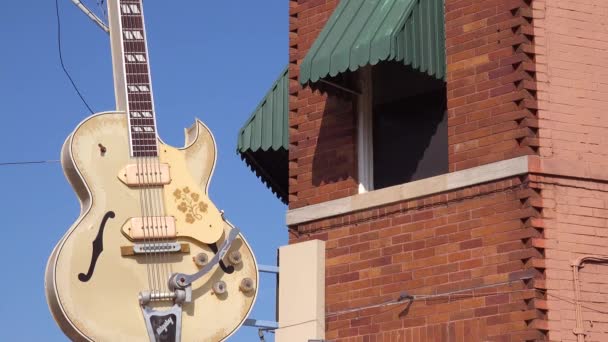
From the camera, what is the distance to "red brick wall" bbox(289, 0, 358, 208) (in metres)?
14.5

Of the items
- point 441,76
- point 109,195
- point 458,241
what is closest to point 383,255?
point 458,241

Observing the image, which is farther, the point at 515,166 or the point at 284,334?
the point at 284,334

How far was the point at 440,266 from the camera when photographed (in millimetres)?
13203

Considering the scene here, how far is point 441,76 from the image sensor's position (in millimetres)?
13773

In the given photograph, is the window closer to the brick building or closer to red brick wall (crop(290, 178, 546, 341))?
the brick building

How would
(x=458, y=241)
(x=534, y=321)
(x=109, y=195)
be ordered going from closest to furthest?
(x=534, y=321), (x=458, y=241), (x=109, y=195)

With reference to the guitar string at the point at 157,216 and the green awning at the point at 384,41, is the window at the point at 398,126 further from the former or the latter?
the guitar string at the point at 157,216

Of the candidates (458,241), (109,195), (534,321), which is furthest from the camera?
(109,195)

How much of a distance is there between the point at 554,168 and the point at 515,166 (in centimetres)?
34

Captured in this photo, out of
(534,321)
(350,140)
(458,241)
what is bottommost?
(534,321)

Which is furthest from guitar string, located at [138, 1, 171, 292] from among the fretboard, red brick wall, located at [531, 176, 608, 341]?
red brick wall, located at [531, 176, 608, 341]

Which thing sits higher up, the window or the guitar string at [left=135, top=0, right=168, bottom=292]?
the window

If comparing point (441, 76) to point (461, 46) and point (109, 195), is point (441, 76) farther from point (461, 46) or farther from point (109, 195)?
point (109, 195)

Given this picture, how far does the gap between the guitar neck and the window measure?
7.05 ft
